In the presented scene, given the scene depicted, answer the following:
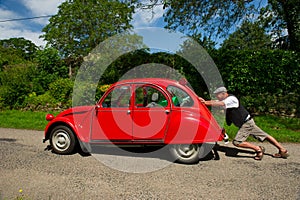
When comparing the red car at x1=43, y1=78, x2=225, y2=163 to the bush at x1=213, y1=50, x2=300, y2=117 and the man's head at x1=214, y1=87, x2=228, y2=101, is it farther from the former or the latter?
the bush at x1=213, y1=50, x2=300, y2=117

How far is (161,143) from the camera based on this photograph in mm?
4480

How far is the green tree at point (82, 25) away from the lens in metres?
21.0

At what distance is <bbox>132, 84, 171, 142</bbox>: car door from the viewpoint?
4.43 metres

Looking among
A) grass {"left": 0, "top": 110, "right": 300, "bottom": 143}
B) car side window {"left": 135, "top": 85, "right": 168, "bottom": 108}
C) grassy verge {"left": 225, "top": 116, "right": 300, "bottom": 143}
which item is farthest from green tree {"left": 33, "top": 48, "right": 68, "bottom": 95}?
grassy verge {"left": 225, "top": 116, "right": 300, "bottom": 143}

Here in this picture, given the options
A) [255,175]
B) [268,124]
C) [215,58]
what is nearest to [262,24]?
[215,58]

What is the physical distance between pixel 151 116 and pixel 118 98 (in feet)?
2.67

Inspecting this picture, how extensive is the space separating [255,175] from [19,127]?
7.50 meters

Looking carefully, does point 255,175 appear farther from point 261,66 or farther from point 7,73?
point 7,73

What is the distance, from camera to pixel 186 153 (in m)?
4.59

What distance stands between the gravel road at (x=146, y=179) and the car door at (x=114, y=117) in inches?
21.8

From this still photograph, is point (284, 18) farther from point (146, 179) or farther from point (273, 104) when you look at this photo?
point (146, 179)

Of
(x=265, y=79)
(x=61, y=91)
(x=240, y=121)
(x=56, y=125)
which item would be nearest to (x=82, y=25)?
(x=61, y=91)

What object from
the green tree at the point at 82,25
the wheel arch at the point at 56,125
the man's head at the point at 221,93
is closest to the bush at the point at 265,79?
the man's head at the point at 221,93

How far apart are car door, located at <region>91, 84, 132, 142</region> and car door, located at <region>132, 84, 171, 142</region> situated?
0.14 m
